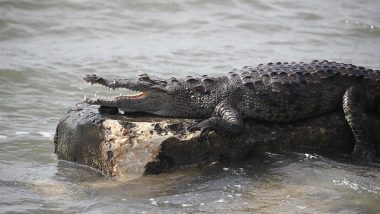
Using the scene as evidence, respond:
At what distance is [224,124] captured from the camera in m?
5.59

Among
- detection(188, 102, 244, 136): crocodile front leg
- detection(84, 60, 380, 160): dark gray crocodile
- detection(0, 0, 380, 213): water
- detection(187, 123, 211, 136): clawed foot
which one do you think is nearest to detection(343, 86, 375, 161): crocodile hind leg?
detection(84, 60, 380, 160): dark gray crocodile

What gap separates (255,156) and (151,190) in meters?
1.17

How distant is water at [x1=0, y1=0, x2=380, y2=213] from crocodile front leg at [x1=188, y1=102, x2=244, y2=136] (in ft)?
1.07

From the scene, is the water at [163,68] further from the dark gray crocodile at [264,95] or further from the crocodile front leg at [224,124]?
the dark gray crocodile at [264,95]

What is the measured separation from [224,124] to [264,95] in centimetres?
62

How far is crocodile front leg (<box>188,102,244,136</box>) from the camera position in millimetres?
5547

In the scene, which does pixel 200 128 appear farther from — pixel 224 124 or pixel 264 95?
pixel 264 95

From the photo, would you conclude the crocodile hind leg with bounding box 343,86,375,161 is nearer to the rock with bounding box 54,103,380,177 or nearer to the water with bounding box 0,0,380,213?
the rock with bounding box 54,103,380,177

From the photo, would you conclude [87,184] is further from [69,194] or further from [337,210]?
[337,210]

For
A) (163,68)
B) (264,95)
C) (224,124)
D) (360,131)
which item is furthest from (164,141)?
(163,68)

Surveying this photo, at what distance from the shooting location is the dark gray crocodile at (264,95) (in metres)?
5.87

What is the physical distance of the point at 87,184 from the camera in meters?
5.36

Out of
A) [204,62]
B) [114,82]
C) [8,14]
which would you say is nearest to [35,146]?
[114,82]

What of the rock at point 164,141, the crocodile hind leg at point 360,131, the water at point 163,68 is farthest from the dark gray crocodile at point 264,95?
the water at point 163,68
